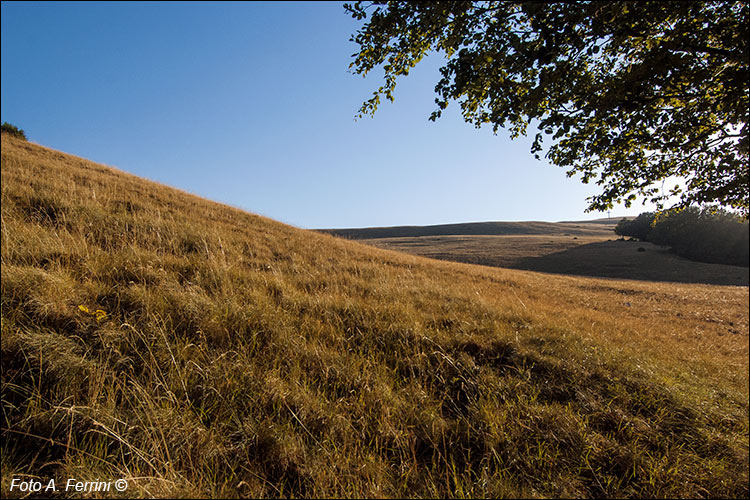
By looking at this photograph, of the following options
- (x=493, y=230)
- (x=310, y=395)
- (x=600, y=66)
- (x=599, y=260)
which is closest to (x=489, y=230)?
(x=493, y=230)

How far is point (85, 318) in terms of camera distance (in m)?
3.14

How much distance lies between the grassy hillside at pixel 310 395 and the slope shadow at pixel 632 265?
36740 mm

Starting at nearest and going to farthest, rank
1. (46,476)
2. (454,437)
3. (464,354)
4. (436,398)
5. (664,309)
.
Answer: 1. (46,476)
2. (454,437)
3. (436,398)
4. (464,354)
5. (664,309)

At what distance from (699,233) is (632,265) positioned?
19130 millimetres

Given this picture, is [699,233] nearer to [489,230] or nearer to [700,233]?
[700,233]

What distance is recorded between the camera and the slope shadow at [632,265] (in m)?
31.3

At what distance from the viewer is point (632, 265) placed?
38.2m

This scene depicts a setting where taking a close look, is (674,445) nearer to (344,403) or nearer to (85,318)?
(344,403)

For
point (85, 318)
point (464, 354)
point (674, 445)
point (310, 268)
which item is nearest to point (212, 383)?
point (85, 318)

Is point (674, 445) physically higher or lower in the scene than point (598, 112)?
lower

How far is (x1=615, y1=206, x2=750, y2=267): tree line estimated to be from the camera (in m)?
2.08

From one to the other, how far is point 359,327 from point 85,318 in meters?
3.05

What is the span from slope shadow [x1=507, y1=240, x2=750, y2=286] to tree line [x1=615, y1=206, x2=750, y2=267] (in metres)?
1.43

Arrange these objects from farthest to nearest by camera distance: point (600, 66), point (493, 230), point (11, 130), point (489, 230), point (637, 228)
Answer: point (489, 230), point (493, 230), point (637, 228), point (11, 130), point (600, 66)
